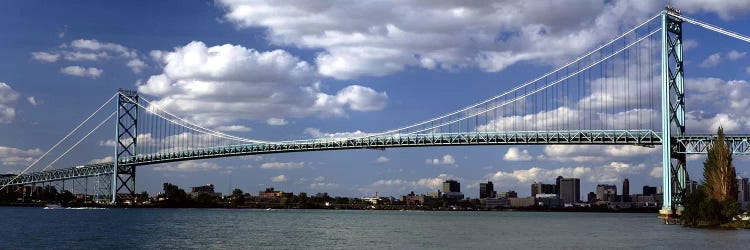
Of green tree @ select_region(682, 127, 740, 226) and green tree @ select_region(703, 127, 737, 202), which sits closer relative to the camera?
green tree @ select_region(682, 127, 740, 226)

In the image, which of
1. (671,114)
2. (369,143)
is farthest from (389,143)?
(671,114)

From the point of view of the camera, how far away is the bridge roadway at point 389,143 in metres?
71.4

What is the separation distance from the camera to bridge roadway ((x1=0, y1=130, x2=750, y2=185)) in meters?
71.4

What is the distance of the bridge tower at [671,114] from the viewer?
6462 centimetres

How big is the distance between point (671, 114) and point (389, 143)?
A: 34.1 meters

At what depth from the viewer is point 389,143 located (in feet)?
305

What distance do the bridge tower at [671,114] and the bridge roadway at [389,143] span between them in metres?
1.47

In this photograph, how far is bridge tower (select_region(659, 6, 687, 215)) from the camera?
212 ft

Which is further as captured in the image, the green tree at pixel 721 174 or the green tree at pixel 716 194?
the green tree at pixel 721 174

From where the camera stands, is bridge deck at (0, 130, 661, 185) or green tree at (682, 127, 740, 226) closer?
green tree at (682, 127, 740, 226)

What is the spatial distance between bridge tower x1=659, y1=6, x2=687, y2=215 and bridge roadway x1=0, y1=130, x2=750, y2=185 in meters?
1.47

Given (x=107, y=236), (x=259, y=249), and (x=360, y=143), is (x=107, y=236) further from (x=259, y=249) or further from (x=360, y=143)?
(x=360, y=143)

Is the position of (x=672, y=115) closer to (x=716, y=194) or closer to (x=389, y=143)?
(x=716, y=194)

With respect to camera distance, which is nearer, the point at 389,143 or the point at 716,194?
the point at 716,194
